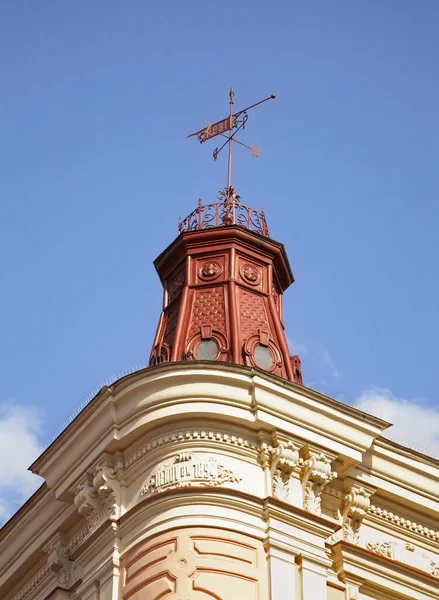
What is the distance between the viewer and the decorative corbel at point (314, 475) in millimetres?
29500

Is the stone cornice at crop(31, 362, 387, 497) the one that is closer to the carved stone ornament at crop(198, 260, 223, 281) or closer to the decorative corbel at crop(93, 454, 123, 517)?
the decorative corbel at crop(93, 454, 123, 517)

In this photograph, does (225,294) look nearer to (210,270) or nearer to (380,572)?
(210,270)

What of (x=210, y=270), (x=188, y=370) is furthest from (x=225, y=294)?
(x=188, y=370)

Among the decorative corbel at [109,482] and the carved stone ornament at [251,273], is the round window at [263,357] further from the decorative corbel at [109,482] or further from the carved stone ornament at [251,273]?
the decorative corbel at [109,482]

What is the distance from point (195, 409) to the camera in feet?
95.8

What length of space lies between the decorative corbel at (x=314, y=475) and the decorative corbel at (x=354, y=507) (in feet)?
2.30

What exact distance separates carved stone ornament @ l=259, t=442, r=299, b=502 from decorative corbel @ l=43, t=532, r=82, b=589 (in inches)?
170

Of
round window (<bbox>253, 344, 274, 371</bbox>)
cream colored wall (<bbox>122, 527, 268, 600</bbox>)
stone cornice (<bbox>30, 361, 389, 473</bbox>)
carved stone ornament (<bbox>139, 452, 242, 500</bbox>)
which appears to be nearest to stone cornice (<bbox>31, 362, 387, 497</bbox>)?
stone cornice (<bbox>30, 361, 389, 473</bbox>)

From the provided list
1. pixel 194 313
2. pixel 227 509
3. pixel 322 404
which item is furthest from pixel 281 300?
pixel 227 509

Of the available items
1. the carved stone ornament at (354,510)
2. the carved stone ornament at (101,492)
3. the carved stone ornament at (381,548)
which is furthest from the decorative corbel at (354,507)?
the carved stone ornament at (101,492)

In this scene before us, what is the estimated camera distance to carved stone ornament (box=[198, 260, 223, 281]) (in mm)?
35188

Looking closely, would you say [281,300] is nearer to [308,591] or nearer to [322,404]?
[322,404]

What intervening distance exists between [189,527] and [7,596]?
677cm

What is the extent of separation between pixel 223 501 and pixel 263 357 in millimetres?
5661
